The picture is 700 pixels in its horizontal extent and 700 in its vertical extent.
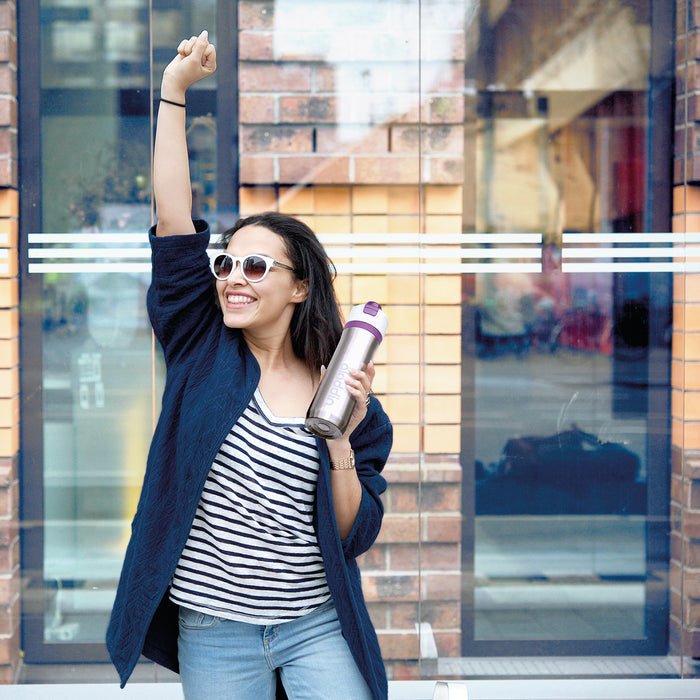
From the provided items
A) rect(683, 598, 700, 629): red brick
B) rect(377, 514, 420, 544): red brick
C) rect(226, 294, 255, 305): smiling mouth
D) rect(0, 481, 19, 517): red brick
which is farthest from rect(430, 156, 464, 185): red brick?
rect(0, 481, 19, 517): red brick

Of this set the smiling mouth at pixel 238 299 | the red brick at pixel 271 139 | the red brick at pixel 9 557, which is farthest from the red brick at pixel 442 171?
the red brick at pixel 9 557

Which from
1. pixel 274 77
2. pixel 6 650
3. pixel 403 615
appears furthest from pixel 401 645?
pixel 274 77

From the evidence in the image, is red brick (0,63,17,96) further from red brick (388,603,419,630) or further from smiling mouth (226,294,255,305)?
red brick (388,603,419,630)

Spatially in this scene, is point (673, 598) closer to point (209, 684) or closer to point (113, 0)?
point (209, 684)

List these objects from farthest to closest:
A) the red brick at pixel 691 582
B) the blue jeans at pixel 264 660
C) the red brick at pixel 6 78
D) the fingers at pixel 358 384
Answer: the red brick at pixel 691 582
the red brick at pixel 6 78
the blue jeans at pixel 264 660
the fingers at pixel 358 384

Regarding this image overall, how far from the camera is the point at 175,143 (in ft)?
6.18

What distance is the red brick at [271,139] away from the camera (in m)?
3.33

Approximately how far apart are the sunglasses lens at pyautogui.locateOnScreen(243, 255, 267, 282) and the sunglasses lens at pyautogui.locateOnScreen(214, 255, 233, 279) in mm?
37

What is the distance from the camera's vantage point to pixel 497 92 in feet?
11.1

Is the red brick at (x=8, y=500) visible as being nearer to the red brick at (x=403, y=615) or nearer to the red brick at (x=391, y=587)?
the red brick at (x=391, y=587)

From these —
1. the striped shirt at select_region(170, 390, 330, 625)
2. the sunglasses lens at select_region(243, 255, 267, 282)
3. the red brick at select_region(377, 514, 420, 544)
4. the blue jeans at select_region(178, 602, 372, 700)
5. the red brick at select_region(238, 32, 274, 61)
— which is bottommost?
the red brick at select_region(377, 514, 420, 544)

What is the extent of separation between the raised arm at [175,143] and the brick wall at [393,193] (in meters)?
1.45

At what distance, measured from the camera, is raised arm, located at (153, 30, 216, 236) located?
185 centimetres

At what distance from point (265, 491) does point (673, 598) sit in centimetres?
247
